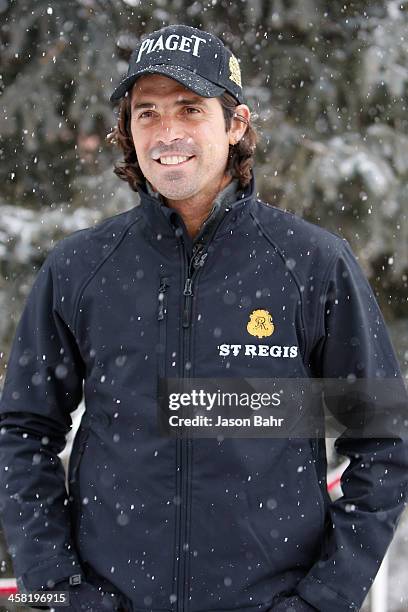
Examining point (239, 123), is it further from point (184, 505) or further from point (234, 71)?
point (184, 505)

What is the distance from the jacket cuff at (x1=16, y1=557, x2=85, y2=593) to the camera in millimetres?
2502

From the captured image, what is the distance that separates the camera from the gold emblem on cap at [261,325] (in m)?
2.51

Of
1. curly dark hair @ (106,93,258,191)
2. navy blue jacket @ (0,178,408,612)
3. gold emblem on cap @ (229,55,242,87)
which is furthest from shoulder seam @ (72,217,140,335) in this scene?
gold emblem on cap @ (229,55,242,87)

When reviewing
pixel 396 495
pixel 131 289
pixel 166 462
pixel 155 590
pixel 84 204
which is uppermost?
pixel 84 204

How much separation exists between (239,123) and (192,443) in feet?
3.38

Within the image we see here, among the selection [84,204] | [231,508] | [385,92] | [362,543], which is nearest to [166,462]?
[231,508]

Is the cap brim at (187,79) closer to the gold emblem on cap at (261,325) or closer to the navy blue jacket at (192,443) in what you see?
the navy blue jacket at (192,443)

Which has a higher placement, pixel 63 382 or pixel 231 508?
pixel 63 382

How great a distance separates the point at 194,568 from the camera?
2.41 metres

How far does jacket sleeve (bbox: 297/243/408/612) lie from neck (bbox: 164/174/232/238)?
0.42 meters

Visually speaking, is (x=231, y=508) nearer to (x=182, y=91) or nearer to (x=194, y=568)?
(x=194, y=568)

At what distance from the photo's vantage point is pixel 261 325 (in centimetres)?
251

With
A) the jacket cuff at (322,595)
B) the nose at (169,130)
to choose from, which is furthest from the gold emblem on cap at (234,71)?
the jacket cuff at (322,595)

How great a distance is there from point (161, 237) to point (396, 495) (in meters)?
1.01
